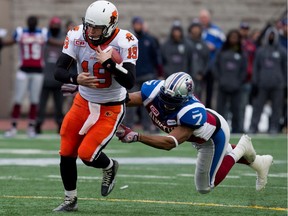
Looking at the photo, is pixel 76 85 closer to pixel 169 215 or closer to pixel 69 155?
pixel 69 155

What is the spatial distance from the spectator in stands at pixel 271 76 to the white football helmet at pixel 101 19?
10195 millimetres

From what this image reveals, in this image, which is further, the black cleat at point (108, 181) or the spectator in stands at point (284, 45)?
the spectator in stands at point (284, 45)

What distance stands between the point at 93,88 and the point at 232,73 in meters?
10.1

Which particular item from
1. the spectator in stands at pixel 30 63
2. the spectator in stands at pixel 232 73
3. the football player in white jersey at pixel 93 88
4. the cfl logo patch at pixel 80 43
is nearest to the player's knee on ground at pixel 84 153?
the football player in white jersey at pixel 93 88

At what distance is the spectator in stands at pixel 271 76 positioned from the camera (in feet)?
59.7

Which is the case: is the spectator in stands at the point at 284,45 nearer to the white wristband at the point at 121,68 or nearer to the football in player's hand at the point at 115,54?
the football in player's hand at the point at 115,54

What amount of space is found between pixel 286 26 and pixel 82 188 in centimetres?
982

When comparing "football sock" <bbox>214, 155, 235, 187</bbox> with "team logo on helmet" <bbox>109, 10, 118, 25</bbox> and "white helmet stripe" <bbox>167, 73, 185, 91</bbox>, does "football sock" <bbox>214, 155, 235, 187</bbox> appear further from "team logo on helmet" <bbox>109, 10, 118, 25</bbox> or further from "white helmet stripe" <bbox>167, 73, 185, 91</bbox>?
"team logo on helmet" <bbox>109, 10, 118, 25</bbox>

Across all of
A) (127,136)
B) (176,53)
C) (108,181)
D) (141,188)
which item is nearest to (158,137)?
(127,136)

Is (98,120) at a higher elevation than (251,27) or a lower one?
higher

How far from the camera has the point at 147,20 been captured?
22578 millimetres

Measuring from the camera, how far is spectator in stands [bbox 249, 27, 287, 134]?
59.7ft

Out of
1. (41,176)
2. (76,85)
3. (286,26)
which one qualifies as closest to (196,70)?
(286,26)

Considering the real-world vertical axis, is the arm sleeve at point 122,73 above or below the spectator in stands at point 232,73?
above
